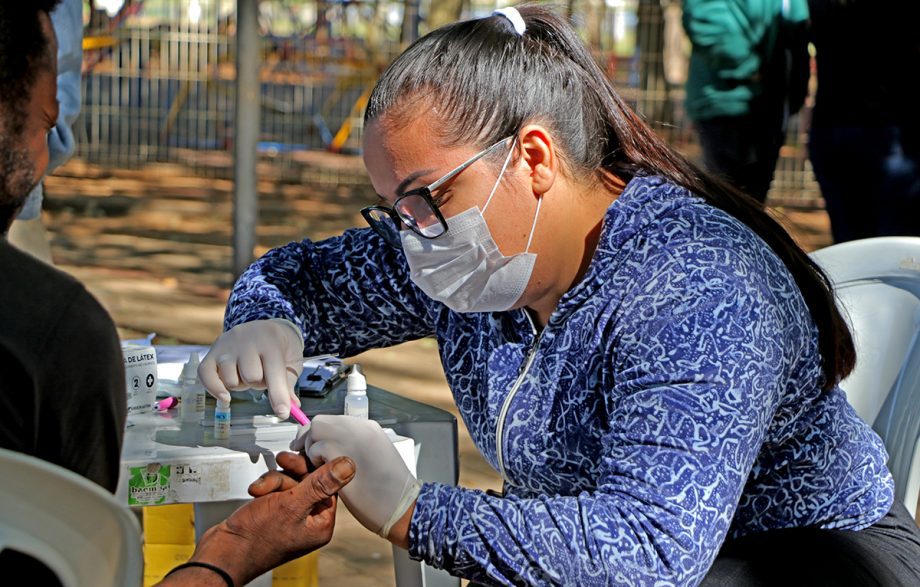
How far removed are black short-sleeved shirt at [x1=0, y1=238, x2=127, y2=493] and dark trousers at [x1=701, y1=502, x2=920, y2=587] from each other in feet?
3.19

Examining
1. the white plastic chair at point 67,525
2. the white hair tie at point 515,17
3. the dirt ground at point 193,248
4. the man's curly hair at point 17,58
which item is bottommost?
the dirt ground at point 193,248

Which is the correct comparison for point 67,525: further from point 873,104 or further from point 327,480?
point 873,104

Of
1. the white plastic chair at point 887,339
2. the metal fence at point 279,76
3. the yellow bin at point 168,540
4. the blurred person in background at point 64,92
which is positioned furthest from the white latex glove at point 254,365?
the metal fence at point 279,76

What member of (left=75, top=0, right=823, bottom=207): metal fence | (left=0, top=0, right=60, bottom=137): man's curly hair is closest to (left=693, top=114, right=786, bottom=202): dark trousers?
(left=0, top=0, right=60, bottom=137): man's curly hair

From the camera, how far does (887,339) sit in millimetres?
2502

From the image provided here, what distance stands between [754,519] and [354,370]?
789 mm

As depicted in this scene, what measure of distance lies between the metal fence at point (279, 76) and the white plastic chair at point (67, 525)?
30.8 feet

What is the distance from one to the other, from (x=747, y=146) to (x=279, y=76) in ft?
29.0

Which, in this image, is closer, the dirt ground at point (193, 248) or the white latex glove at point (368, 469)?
the white latex glove at point (368, 469)

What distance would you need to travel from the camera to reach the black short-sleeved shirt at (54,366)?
127 centimetres

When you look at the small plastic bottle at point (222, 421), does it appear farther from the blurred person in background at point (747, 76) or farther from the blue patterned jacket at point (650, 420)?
the blurred person in background at point (747, 76)

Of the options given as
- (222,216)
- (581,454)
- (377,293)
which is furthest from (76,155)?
(581,454)

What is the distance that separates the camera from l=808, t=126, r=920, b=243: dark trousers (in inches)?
169

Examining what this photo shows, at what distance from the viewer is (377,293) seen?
245cm
